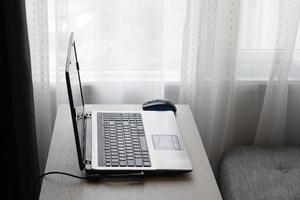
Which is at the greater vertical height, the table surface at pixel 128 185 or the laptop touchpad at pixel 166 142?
the laptop touchpad at pixel 166 142

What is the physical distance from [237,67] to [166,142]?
670 mm

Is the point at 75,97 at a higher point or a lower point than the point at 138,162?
→ higher

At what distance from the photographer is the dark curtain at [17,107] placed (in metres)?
1.73

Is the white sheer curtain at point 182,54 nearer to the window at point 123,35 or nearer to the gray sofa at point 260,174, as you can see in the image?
the window at point 123,35

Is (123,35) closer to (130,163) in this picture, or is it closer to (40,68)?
(40,68)

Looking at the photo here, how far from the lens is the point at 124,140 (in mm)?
1549

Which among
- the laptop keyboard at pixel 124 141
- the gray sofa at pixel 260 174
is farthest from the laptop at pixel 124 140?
the gray sofa at pixel 260 174

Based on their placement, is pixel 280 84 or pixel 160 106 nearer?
pixel 160 106

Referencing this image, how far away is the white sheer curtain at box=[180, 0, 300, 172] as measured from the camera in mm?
1984

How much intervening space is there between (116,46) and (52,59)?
0.27m

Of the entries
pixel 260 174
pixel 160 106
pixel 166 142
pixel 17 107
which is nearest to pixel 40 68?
pixel 17 107

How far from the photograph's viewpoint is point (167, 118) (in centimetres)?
173

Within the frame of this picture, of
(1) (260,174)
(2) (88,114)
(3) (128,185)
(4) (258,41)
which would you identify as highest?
(4) (258,41)

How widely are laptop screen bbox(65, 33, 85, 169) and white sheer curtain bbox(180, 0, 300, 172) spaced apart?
509mm
